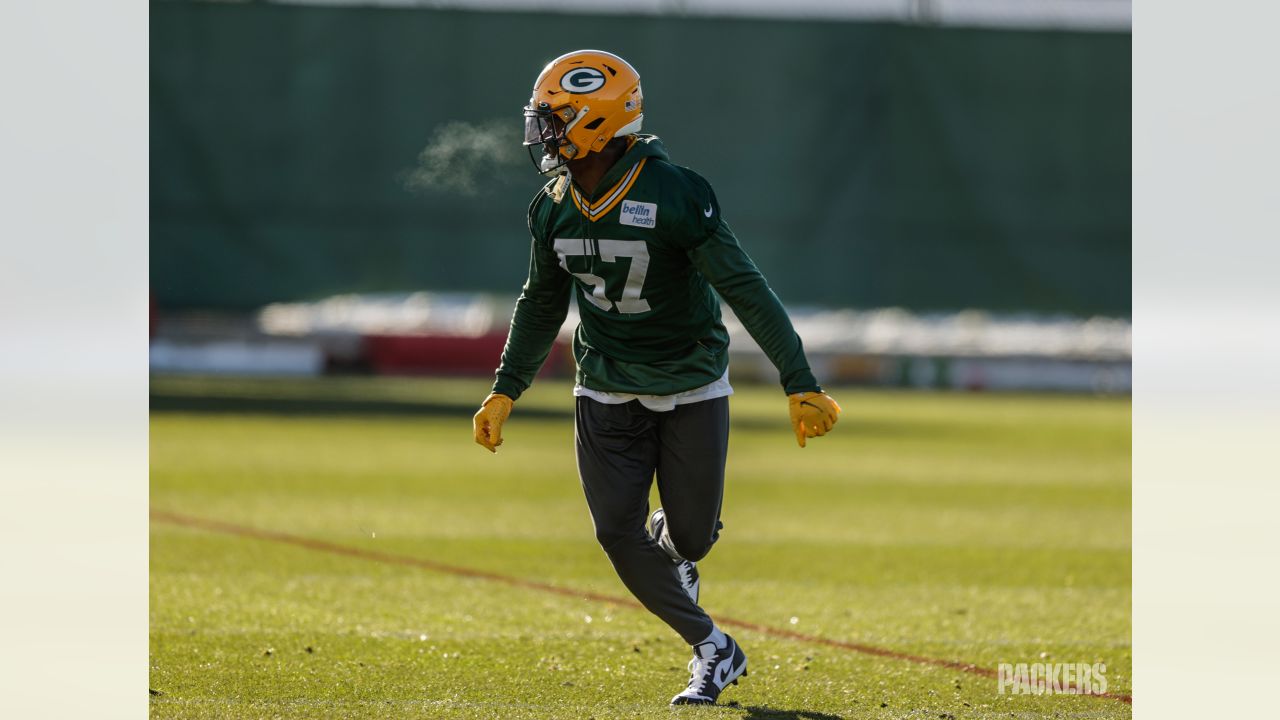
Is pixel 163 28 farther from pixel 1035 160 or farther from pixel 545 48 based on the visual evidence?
pixel 1035 160

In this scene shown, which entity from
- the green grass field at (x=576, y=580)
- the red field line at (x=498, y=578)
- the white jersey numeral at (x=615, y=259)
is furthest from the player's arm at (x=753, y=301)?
the red field line at (x=498, y=578)

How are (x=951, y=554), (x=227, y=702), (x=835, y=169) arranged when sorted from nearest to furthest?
1. (x=227, y=702)
2. (x=951, y=554)
3. (x=835, y=169)

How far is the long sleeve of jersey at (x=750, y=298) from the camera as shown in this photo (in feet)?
14.4

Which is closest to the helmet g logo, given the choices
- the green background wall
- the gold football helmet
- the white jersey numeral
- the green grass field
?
the gold football helmet

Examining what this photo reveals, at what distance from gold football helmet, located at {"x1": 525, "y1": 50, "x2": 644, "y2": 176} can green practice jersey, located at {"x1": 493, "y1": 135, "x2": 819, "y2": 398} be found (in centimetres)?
10

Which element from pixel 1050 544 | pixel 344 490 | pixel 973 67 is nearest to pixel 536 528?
pixel 344 490

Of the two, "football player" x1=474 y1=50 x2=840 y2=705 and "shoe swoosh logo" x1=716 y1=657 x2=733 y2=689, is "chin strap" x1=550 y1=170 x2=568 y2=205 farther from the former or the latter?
"shoe swoosh logo" x1=716 y1=657 x2=733 y2=689

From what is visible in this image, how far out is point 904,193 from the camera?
2700cm

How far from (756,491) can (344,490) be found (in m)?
3.05

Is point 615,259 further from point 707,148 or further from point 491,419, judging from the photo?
point 707,148

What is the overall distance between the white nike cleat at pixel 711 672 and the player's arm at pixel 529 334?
2.98ft

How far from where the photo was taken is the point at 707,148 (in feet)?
83.3

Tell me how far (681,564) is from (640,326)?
850 millimetres

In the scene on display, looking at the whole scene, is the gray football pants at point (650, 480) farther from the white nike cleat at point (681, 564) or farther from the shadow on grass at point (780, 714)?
the shadow on grass at point (780, 714)
